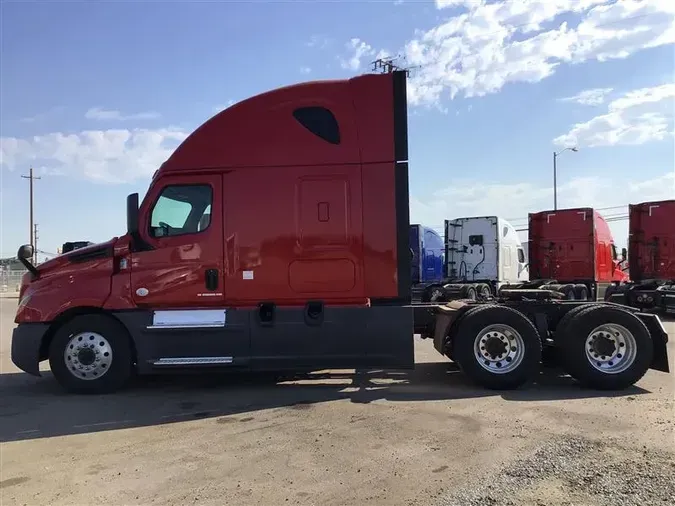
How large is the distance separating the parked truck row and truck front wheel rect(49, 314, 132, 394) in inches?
460

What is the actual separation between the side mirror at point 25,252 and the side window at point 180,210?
172 cm

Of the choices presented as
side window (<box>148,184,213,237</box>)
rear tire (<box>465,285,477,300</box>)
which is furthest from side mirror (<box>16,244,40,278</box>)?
rear tire (<box>465,285,477,300</box>)

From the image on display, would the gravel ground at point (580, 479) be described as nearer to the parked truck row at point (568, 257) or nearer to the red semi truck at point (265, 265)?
the red semi truck at point (265, 265)

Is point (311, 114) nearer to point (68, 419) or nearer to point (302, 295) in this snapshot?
point (302, 295)

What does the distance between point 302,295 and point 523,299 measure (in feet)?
10.9

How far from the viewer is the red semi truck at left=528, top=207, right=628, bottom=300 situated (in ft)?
62.4

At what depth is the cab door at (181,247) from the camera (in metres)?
7.38

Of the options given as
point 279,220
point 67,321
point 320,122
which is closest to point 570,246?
point 320,122

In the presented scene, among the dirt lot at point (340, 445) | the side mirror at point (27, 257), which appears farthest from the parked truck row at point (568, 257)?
the side mirror at point (27, 257)

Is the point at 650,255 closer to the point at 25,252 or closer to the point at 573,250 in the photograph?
the point at 573,250

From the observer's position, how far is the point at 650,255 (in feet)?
58.5

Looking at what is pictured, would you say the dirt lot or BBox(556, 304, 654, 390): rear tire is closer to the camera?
the dirt lot

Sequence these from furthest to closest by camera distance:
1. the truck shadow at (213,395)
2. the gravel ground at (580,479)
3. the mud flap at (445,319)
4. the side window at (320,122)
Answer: the mud flap at (445,319)
the side window at (320,122)
the truck shadow at (213,395)
the gravel ground at (580,479)

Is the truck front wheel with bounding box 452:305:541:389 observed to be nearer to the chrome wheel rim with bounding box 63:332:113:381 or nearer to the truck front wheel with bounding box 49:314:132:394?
the truck front wheel with bounding box 49:314:132:394
